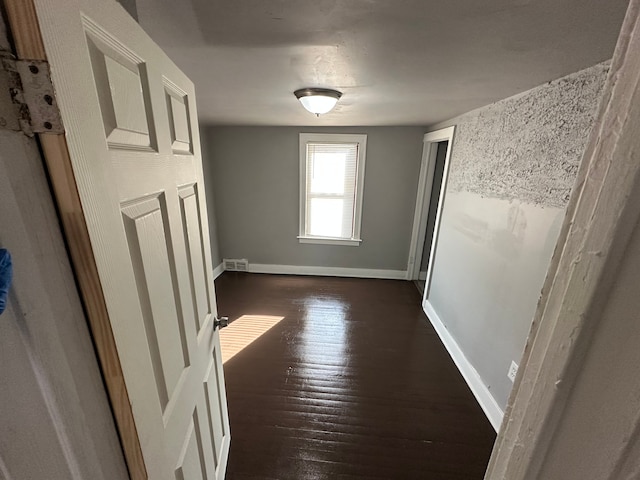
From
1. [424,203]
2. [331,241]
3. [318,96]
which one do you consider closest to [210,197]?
[331,241]

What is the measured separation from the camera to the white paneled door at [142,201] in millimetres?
416

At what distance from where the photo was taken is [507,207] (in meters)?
1.69

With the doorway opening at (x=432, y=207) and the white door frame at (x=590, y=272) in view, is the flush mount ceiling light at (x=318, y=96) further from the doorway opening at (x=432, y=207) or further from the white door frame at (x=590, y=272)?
the doorway opening at (x=432, y=207)

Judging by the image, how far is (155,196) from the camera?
683 millimetres

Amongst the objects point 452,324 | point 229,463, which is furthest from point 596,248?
point 452,324

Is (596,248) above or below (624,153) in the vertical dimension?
below

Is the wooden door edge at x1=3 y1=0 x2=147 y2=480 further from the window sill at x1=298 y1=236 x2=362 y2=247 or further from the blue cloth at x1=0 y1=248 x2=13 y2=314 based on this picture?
the window sill at x1=298 y1=236 x2=362 y2=247

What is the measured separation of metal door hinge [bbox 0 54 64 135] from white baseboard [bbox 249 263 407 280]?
11.5 feet

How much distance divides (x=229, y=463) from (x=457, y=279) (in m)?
2.08

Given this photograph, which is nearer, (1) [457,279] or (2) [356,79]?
(2) [356,79]

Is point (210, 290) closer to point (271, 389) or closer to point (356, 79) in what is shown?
point (271, 389)

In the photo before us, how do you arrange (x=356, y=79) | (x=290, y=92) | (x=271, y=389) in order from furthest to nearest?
(x=271, y=389)
(x=290, y=92)
(x=356, y=79)

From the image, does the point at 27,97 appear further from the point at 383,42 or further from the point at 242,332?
the point at 242,332

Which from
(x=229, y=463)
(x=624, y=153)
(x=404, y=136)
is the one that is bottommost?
(x=229, y=463)
